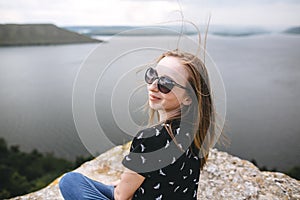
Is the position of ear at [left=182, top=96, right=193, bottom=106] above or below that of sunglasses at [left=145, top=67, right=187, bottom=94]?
below

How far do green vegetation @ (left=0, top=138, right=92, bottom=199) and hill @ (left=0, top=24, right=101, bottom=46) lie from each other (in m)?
1.38

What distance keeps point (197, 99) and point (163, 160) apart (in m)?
0.16

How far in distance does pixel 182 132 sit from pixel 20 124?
146 inches

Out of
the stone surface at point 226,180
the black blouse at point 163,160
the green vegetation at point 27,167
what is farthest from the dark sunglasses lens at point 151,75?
the green vegetation at point 27,167

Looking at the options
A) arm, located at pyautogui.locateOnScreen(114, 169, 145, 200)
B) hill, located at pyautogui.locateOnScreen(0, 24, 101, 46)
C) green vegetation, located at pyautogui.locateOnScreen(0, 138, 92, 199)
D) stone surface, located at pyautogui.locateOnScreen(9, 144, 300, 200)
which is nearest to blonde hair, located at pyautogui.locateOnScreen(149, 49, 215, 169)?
arm, located at pyautogui.locateOnScreen(114, 169, 145, 200)

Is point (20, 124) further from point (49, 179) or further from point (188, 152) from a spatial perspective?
point (188, 152)

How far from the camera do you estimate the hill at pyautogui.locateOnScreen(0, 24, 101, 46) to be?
3.68m

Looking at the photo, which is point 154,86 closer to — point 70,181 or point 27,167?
→ point 70,181

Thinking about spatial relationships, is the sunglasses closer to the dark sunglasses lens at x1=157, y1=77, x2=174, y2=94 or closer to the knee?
the dark sunglasses lens at x1=157, y1=77, x2=174, y2=94

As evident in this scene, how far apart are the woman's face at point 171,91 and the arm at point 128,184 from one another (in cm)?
16

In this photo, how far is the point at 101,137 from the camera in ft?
2.57

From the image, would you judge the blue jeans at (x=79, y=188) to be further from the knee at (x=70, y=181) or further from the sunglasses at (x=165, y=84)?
the sunglasses at (x=165, y=84)

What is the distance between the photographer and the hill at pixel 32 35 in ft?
12.1

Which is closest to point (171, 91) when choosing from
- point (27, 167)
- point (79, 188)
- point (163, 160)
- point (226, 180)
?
point (163, 160)
